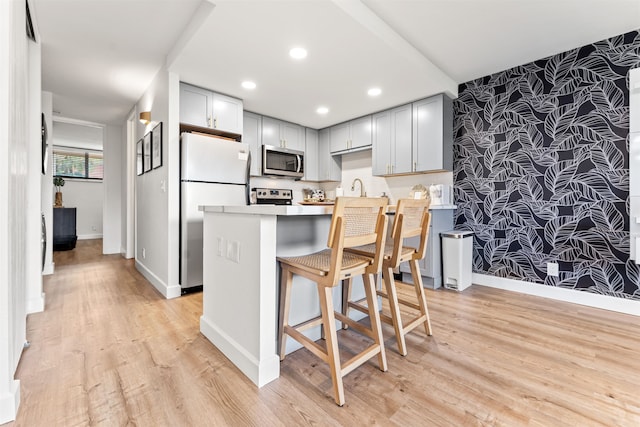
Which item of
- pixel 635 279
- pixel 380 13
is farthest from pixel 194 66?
pixel 635 279

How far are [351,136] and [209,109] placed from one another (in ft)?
6.93

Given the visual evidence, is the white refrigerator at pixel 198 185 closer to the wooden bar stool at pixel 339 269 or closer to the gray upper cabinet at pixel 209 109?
the gray upper cabinet at pixel 209 109

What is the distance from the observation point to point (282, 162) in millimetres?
4242

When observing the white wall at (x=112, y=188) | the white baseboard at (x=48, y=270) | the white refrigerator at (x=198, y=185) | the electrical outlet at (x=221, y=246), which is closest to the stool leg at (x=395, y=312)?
the electrical outlet at (x=221, y=246)

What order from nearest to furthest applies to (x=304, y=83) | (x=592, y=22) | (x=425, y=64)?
(x=592, y=22), (x=425, y=64), (x=304, y=83)

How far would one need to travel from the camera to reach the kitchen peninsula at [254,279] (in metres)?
1.42

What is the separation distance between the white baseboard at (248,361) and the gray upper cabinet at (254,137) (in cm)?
268

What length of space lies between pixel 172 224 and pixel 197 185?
46 cm

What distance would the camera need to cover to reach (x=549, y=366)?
1610 millimetres

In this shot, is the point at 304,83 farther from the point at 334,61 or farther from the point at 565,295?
the point at 565,295

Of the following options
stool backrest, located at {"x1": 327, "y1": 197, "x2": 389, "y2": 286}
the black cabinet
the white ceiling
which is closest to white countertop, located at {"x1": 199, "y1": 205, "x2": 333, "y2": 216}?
stool backrest, located at {"x1": 327, "y1": 197, "x2": 389, "y2": 286}

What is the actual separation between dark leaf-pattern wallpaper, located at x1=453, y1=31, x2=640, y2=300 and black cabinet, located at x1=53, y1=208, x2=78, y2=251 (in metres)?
7.08

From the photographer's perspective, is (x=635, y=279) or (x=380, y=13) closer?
(x=380, y=13)

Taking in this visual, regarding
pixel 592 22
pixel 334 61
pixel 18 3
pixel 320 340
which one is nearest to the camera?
pixel 18 3
